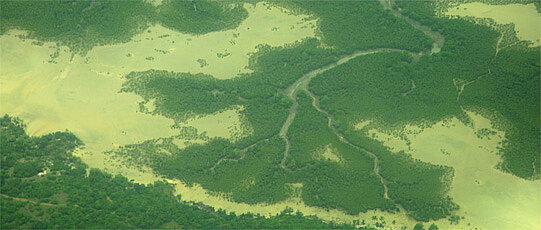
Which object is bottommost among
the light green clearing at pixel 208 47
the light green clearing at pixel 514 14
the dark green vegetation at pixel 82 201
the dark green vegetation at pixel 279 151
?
the dark green vegetation at pixel 82 201

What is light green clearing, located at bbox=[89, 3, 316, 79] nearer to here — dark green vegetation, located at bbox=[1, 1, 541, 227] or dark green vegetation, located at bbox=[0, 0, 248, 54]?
dark green vegetation, located at bbox=[0, 0, 248, 54]

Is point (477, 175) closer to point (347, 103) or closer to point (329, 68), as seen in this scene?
point (347, 103)

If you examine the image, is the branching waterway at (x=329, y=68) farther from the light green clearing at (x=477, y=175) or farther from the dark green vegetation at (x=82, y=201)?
the dark green vegetation at (x=82, y=201)

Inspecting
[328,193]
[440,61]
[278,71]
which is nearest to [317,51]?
[278,71]

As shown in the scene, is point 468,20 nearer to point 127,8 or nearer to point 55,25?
point 127,8

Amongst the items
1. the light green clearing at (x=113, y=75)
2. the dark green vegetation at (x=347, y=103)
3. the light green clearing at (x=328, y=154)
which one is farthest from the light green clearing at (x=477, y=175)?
the light green clearing at (x=113, y=75)
